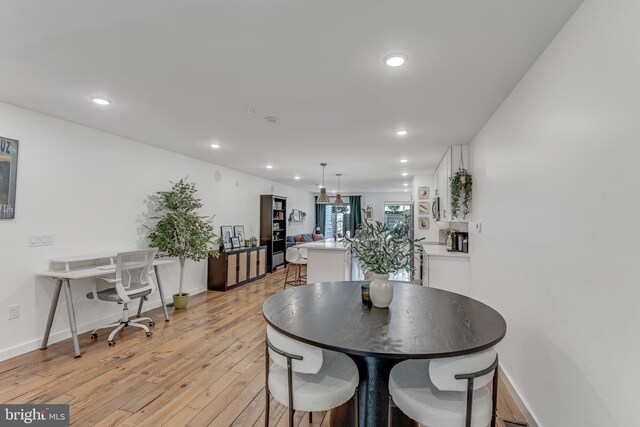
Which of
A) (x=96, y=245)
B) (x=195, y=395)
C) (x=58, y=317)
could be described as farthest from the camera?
(x=96, y=245)

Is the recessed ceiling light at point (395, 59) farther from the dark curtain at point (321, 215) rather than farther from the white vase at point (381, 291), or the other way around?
the dark curtain at point (321, 215)

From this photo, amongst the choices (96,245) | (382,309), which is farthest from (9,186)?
(382,309)

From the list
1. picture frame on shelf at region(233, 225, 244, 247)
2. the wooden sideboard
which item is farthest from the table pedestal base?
picture frame on shelf at region(233, 225, 244, 247)

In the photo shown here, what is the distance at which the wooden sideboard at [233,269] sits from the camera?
218 inches

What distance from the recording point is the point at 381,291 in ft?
6.12

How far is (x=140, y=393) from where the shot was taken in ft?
7.73

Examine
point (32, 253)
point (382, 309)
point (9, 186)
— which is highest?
point (9, 186)

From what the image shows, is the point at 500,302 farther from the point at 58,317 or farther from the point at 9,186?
the point at 9,186

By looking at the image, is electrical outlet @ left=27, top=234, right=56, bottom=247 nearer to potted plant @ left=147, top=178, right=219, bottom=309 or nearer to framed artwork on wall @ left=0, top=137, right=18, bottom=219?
framed artwork on wall @ left=0, top=137, right=18, bottom=219

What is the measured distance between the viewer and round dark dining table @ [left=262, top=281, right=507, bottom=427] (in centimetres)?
131

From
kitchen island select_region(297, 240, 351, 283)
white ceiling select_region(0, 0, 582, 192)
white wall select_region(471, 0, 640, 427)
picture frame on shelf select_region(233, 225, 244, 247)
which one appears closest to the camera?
white wall select_region(471, 0, 640, 427)

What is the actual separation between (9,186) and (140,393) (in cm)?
237

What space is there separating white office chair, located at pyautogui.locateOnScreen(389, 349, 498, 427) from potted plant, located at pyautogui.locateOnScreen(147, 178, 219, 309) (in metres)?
3.77

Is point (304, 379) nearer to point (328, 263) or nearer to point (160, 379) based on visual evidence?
point (160, 379)
